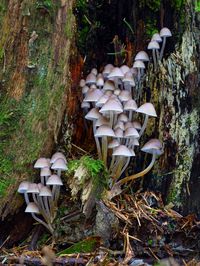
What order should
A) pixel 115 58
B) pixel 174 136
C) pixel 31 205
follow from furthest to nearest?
pixel 115 58 < pixel 174 136 < pixel 31 205

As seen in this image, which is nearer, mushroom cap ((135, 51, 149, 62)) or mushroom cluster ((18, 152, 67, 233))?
mushroom cluster ((18, 152, 67, 233))

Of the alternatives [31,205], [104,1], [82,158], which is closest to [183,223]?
[82,158]

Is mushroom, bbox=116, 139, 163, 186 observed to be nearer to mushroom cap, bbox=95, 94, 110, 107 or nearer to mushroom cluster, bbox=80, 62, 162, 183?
mushroom cluster, bbox=80, 62, 162, 183

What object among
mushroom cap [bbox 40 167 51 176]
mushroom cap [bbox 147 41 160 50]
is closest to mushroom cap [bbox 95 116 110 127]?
mushroom cap [bbox 40 167 51 176]

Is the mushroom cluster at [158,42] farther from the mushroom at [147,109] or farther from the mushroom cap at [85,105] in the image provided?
the mushroom cap at [85,105]

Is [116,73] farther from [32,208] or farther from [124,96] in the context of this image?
[32,208]

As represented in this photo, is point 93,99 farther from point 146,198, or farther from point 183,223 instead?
point 183,223
